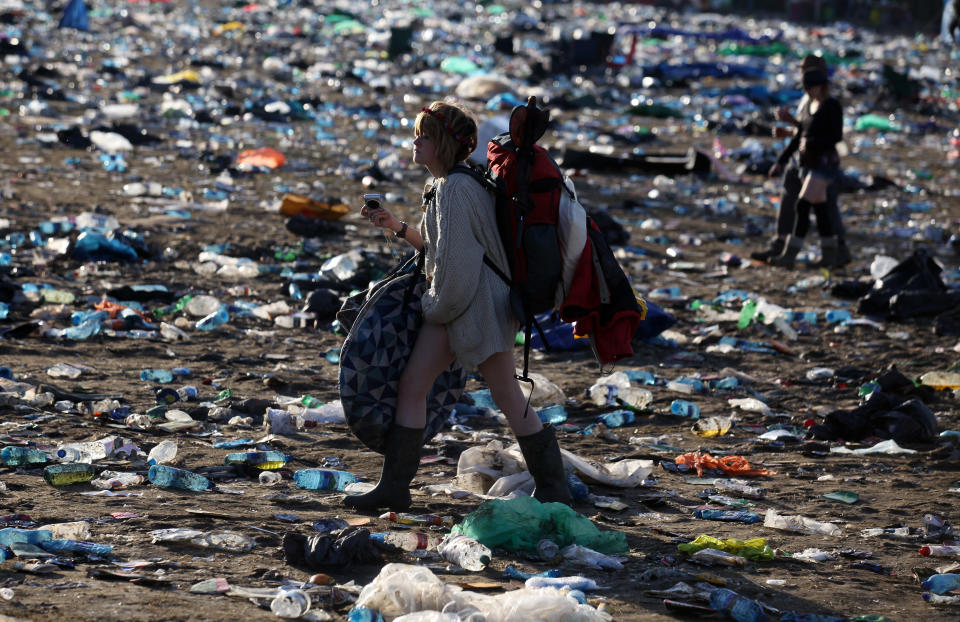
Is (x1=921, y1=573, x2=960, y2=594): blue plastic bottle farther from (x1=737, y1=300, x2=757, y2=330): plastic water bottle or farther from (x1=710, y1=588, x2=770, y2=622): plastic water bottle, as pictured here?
(x1=737, y1=300, x2=757, y2=330): plastic water bottle

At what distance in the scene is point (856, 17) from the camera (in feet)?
105

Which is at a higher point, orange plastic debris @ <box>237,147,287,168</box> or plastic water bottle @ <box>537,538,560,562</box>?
orange plastic debris @ <box>237,147,287,168</box>

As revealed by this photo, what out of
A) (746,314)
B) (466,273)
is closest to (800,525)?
(466,273)

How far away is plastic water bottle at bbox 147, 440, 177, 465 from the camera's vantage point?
409 centimetres

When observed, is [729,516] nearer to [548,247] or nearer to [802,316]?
[548,247]

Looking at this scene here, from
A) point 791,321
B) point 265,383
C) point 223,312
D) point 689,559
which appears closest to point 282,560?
point 689,559

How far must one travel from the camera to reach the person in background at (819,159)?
788 centimetres

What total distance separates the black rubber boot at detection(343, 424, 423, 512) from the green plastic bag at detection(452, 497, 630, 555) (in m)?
0.27

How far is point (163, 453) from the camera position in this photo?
414 centimetres

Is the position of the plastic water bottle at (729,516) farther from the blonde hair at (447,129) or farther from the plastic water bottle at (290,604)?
the plastic water bottle at (290,604)

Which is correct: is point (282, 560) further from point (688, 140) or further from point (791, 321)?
point (688, 140)

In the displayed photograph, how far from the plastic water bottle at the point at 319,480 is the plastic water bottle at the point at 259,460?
0.61ft

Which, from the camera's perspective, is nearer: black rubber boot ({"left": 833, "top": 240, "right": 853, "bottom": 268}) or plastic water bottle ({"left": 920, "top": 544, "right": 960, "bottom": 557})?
plastic water bottle ({"left": 920, "top": 544, "right": 960, "bottom": 557})

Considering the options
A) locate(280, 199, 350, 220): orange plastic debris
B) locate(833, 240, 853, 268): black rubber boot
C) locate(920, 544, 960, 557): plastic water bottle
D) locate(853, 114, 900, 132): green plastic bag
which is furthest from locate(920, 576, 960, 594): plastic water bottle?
locate(853, 114, 900, 132): green plastic bag
